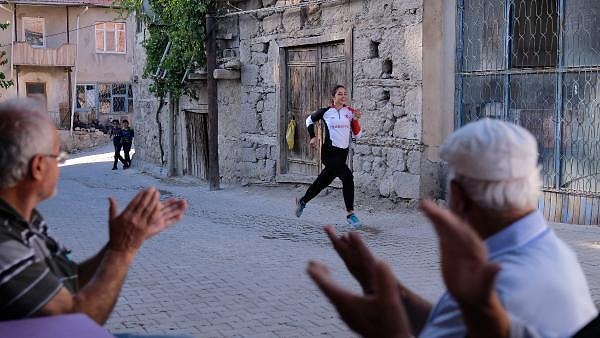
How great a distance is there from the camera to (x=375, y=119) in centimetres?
1059

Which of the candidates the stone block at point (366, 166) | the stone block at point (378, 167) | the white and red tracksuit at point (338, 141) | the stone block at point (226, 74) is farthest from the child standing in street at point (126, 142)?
the white and red tracksuit at point (338, 141)

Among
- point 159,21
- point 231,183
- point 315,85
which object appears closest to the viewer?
point 315,85

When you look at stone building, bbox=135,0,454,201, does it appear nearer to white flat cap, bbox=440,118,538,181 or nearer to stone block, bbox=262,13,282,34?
stone block, bbox=262,13,282,34

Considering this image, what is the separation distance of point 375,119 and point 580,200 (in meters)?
3.19

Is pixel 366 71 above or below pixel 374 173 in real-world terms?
above

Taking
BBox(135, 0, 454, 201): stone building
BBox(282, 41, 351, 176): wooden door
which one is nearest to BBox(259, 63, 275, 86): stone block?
BBox(135, 0, 454, 201): stone building

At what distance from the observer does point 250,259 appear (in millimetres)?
7457

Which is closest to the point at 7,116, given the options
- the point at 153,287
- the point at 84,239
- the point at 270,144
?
the point at 153,287

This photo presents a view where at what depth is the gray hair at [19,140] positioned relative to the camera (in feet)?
8.03

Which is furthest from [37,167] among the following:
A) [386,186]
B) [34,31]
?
[34,31]

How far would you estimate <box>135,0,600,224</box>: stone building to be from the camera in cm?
827

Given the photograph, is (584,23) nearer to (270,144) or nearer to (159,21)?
(270,144)

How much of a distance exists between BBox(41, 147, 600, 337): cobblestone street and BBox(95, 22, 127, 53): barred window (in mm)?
24953

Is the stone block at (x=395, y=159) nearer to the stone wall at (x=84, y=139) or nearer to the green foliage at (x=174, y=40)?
the green foliage at (x=174, y=40)
